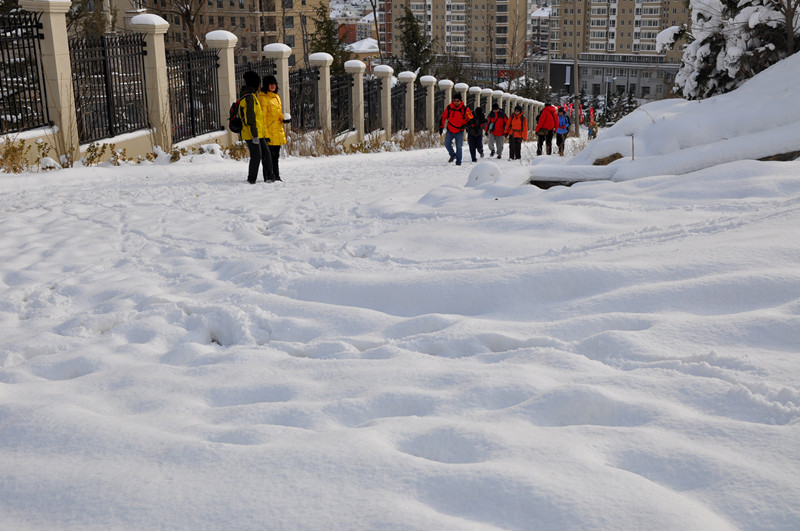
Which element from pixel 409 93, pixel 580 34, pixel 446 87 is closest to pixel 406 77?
A: pixel 409 93

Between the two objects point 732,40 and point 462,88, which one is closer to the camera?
point 732,40

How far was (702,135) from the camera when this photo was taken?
9.68 meters

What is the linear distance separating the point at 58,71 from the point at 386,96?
14873 millimetres

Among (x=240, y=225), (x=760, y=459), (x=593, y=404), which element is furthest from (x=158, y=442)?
(x=240, y=225)

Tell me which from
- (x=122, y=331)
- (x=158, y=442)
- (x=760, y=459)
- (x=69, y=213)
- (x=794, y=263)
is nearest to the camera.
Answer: (x=760, y=459)

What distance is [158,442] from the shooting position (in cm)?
304

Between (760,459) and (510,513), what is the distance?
92 centimetres

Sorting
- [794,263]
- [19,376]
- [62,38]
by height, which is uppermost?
[62,38]

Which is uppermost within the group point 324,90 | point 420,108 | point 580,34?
point 580,34

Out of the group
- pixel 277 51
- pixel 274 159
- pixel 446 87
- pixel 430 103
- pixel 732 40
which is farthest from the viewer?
pixel 446 87

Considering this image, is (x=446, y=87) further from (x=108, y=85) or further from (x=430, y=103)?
(x=108, y=85)

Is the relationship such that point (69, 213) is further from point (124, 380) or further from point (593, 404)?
point (593, 404)

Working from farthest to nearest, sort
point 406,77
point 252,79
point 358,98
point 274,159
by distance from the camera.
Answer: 1. point 406,77
2. point 358,98
3. point 274,159
4. point 252,79

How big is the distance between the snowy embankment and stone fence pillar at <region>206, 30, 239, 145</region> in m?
9.22
